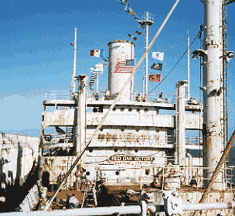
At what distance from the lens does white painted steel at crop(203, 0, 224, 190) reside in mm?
13312

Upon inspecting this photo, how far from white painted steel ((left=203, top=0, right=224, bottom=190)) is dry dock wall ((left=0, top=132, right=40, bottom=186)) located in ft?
53.6

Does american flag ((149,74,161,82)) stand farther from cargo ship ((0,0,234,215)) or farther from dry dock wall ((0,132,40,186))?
dry dock wall ((0,132,40,186))

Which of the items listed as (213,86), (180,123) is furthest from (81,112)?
(213,86)

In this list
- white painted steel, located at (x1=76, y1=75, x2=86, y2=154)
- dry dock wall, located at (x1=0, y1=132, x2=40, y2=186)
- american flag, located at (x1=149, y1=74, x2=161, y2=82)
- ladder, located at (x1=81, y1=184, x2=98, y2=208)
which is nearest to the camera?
ladder, located at (x1=81, y1=184, x2=98, y2=208)

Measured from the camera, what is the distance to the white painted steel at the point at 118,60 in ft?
76.3

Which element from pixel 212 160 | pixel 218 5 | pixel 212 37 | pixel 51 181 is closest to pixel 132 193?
pixel 212 160

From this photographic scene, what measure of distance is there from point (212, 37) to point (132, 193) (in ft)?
33.0

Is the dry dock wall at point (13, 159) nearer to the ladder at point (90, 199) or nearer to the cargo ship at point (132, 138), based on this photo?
the cargo ship at point (132, 138)

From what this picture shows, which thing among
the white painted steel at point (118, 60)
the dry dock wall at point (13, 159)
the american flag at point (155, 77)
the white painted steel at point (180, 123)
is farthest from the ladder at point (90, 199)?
the american flag at point (155, 77)

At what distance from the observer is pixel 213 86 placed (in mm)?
13508

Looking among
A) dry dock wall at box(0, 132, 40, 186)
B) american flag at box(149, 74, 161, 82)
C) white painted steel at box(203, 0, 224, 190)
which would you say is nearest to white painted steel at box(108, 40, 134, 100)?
american flag at box(149, 74, 161, 82)

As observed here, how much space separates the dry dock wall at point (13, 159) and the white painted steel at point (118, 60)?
10893 mm

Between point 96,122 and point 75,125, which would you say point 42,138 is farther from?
point 96,122

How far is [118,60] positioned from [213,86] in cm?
1221
